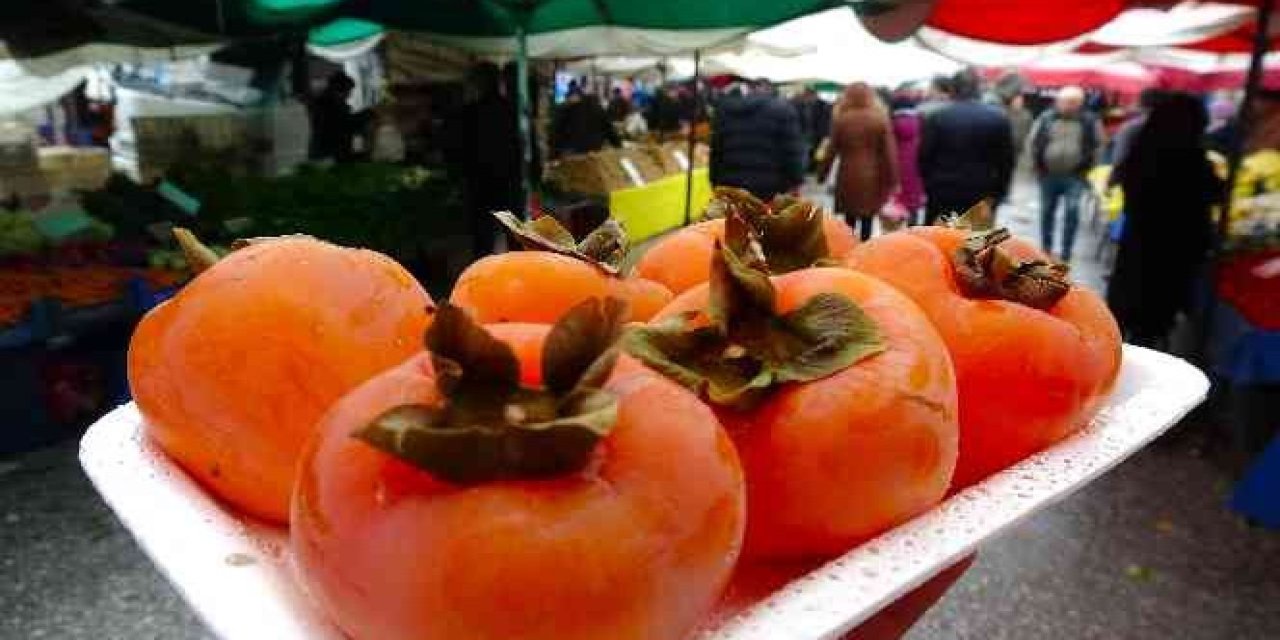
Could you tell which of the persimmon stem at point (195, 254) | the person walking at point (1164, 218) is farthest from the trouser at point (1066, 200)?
the persimmon stem at point (195, 254)

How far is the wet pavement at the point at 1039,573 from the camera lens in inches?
123

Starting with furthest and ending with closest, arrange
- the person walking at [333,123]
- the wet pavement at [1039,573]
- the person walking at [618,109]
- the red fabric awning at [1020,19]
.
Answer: the person walking at [618,109] < the person walking at [333,123] < the red fabric awning at [1020,19] < the wet pavement at [1039,573]

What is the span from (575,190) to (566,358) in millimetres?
9317

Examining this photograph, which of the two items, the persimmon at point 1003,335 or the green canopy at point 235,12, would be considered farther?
the green canopy at point 235,12

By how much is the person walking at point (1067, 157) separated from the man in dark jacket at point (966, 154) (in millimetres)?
1961

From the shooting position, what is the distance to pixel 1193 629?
10.4 ft

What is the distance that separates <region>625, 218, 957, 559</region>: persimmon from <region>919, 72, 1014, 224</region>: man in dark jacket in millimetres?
6613

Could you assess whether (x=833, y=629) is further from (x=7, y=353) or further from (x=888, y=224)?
(x=888, y=224)

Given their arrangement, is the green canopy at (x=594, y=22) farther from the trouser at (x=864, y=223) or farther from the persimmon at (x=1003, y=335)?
the persimmon at (x=1003, y=335)

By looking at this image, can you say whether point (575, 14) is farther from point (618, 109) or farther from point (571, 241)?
point (618, 109)

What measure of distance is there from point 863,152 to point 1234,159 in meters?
3.05

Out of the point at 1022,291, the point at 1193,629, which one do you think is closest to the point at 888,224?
the point at 1193,629

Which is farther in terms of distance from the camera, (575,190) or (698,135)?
(698,135)

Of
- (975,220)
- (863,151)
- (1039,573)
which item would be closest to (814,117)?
(863,151)
